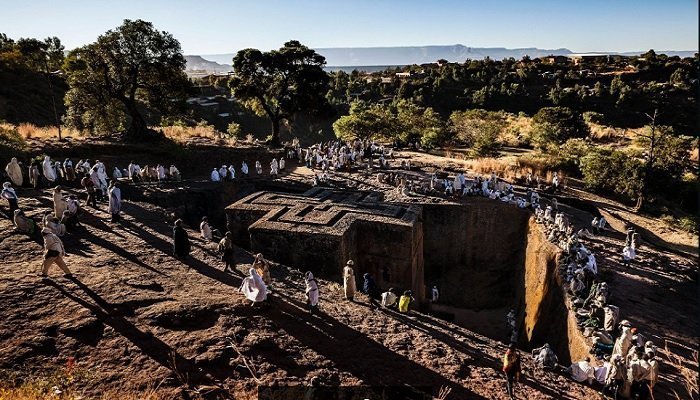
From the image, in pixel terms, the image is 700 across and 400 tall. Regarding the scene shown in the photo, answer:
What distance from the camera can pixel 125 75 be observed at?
24.2 metres

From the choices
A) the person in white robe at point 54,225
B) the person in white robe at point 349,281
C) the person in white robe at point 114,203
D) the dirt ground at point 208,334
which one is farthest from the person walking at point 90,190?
the person in white robe at point 349,281

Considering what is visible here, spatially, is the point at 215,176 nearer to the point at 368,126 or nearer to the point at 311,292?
the point at 311,292

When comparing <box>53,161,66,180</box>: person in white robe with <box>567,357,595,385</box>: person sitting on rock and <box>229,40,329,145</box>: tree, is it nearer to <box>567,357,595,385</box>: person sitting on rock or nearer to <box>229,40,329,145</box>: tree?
<box>229,40,329,145</box>: tree

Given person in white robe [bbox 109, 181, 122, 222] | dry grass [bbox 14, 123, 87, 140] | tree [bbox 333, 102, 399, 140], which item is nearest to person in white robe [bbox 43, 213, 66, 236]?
person in white robe [bbox 109, 181, 122, 222]

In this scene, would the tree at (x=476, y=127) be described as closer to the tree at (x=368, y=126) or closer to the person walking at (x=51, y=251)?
the tree at (x=368, y=126)

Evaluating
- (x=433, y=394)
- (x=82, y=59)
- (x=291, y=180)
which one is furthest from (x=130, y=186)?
(x=433, y=394)

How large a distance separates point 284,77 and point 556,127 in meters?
25.1

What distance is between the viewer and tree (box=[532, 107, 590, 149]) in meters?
37.2

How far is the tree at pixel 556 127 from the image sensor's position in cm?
3719

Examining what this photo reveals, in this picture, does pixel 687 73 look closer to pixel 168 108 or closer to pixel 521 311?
pixel 521 311

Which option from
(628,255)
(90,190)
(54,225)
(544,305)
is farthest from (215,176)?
(628,255)

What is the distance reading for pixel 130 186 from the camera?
64.1 feet

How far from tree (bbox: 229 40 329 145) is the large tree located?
4378 millimetres

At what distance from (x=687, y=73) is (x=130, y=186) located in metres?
73.1
